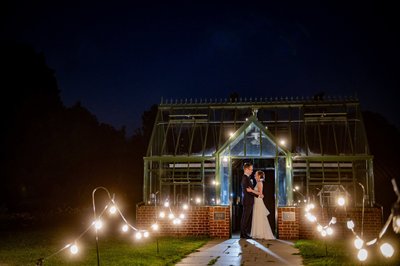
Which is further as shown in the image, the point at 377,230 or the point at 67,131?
the point at 67,131

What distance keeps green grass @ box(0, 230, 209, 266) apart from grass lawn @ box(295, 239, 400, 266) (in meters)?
2.70

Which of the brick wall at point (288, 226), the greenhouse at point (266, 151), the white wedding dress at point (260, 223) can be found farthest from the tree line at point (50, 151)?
the white wedding dress at point (260, 223)

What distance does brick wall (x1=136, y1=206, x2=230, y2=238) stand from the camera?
46.2 feet

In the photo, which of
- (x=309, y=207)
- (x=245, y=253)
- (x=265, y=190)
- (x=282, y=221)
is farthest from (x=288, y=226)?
(x=265, y=190)

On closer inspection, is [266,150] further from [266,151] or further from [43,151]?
[43,151]

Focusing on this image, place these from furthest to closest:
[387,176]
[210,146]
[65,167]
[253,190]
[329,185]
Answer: [65,167] < [387,176] < [210,146] < [329,185] < [253,190]

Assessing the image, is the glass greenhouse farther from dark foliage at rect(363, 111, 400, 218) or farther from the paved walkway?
dark foliage at rect(363, 111, 400, 218)

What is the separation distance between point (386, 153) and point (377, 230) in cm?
1978

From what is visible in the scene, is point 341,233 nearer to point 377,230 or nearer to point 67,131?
point 377,230

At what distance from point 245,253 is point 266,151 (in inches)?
188

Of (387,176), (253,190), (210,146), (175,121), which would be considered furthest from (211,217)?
(387,176)

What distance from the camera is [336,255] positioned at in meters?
9.91

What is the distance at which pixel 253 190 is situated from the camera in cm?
1360

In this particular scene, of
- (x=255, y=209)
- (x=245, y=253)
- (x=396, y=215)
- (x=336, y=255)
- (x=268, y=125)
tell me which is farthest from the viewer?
(x=268, y=125)
